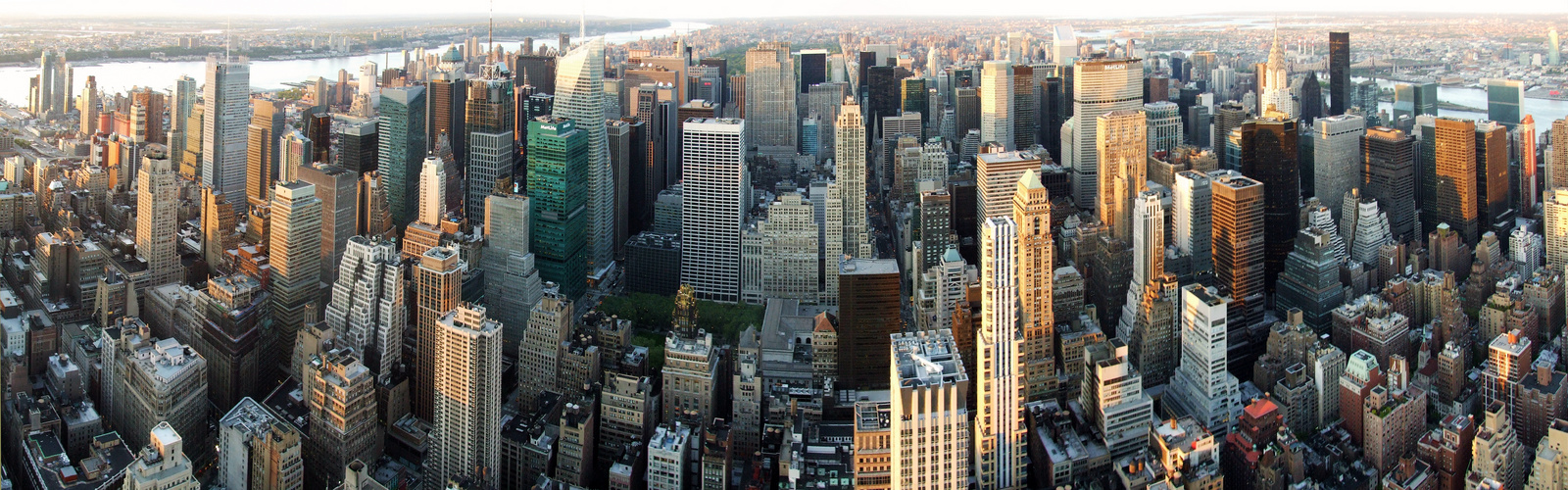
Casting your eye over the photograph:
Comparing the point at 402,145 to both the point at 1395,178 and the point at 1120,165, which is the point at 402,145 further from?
the point at 1395,178

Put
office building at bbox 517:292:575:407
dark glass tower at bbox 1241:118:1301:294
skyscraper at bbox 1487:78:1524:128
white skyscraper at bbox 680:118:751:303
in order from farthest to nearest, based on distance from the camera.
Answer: skyscraper at bbox 1487:78:1524:128
white skyscraper at bbox 680:118:751:303
dark glass tower at bbox 1241:118:1301:294
office building at bbox 517:292:575:407

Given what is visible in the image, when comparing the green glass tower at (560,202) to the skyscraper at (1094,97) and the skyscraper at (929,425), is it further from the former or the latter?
the skyscraper at (1094,97)

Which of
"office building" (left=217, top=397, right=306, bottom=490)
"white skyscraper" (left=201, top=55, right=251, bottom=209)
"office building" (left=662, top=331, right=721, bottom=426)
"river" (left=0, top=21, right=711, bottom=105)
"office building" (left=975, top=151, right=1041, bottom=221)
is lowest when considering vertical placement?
"office building" (left=217, top=397, right=306, bottom=490)

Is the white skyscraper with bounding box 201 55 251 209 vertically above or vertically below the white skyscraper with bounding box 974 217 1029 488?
above

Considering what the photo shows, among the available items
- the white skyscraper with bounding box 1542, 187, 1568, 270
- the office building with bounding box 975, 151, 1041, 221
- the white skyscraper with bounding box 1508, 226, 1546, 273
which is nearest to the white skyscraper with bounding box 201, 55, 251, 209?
the office building with bounding box 975, 151, 1041, 221

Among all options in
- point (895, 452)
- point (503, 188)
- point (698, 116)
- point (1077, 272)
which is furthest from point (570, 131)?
point (895, 452)

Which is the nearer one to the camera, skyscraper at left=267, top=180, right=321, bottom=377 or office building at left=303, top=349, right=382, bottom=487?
office building at left=303, top=349, right=382, bottom=487

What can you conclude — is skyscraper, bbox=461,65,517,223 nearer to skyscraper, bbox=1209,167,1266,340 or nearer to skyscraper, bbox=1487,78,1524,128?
skyscraper, bbox=1209,167,1266,340
